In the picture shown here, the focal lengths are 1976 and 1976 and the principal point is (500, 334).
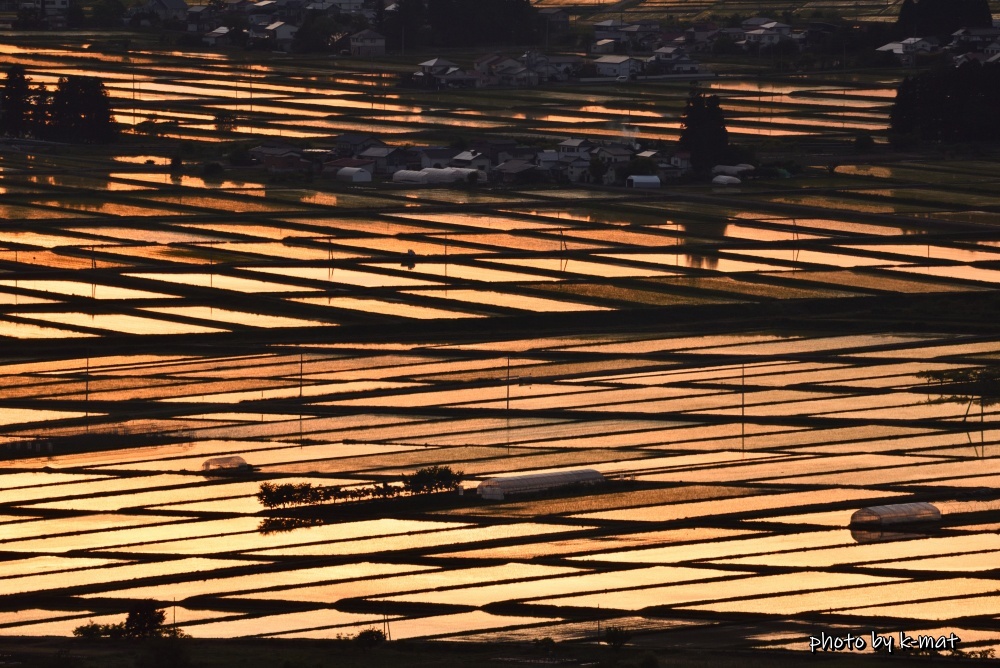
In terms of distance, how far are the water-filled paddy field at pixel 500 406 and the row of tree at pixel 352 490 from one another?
302mm

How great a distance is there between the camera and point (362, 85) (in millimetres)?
65562

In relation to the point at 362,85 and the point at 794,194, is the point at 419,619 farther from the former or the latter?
the point at 362,85

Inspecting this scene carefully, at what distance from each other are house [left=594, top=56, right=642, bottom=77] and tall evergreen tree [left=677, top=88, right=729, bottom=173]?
18.0 m

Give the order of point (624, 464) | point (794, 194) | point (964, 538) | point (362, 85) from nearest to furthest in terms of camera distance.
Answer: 1. point (964, 538)
2. point (624, 464)
3. point (794, 194)
4. point (362, 85)

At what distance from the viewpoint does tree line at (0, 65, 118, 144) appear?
52625 millimetres

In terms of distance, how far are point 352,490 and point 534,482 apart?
2.10m

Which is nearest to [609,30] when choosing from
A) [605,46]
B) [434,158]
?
[605,46]

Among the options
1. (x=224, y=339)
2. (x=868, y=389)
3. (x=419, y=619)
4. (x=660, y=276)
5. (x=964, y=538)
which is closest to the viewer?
(x=419, y=619)

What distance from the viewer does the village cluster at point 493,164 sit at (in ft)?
156

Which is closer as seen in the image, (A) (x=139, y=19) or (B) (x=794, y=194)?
(B) (x=794, y=194)

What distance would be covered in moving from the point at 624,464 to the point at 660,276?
38.8 feet

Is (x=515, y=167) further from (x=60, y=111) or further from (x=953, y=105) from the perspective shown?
(x=60, y=111)

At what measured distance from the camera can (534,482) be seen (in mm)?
22844

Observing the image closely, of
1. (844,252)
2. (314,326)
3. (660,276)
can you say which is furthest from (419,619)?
(844,252)
